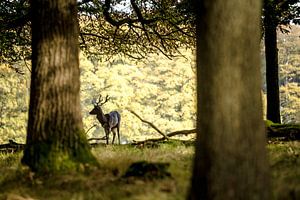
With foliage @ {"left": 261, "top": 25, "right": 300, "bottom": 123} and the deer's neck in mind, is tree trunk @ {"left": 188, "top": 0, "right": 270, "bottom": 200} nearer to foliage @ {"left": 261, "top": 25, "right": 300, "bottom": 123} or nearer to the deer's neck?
the deer's neck

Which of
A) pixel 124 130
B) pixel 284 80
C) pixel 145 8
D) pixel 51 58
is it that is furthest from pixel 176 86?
pixel 51 58

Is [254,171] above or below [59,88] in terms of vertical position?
below

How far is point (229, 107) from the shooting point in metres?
3.58

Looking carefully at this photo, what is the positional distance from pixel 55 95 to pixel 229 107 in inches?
116

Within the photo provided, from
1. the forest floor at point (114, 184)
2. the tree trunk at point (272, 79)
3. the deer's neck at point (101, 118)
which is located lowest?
the forest floor at point (114, 184)

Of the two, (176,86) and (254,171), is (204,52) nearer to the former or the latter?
(254,171)

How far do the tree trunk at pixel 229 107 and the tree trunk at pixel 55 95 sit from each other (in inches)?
96.1

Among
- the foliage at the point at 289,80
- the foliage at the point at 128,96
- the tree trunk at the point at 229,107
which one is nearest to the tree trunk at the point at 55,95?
the tree trunk at the point at 229,107

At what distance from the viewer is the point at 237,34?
146 inches

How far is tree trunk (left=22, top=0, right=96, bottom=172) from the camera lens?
576 cm

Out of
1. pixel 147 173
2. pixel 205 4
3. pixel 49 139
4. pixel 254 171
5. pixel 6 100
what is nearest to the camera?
pixel 254 171

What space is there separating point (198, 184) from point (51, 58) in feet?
10.4

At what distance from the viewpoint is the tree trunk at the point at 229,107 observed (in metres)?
3.50

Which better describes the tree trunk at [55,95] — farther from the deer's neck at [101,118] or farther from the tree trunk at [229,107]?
the deer's neck at [101,118]
